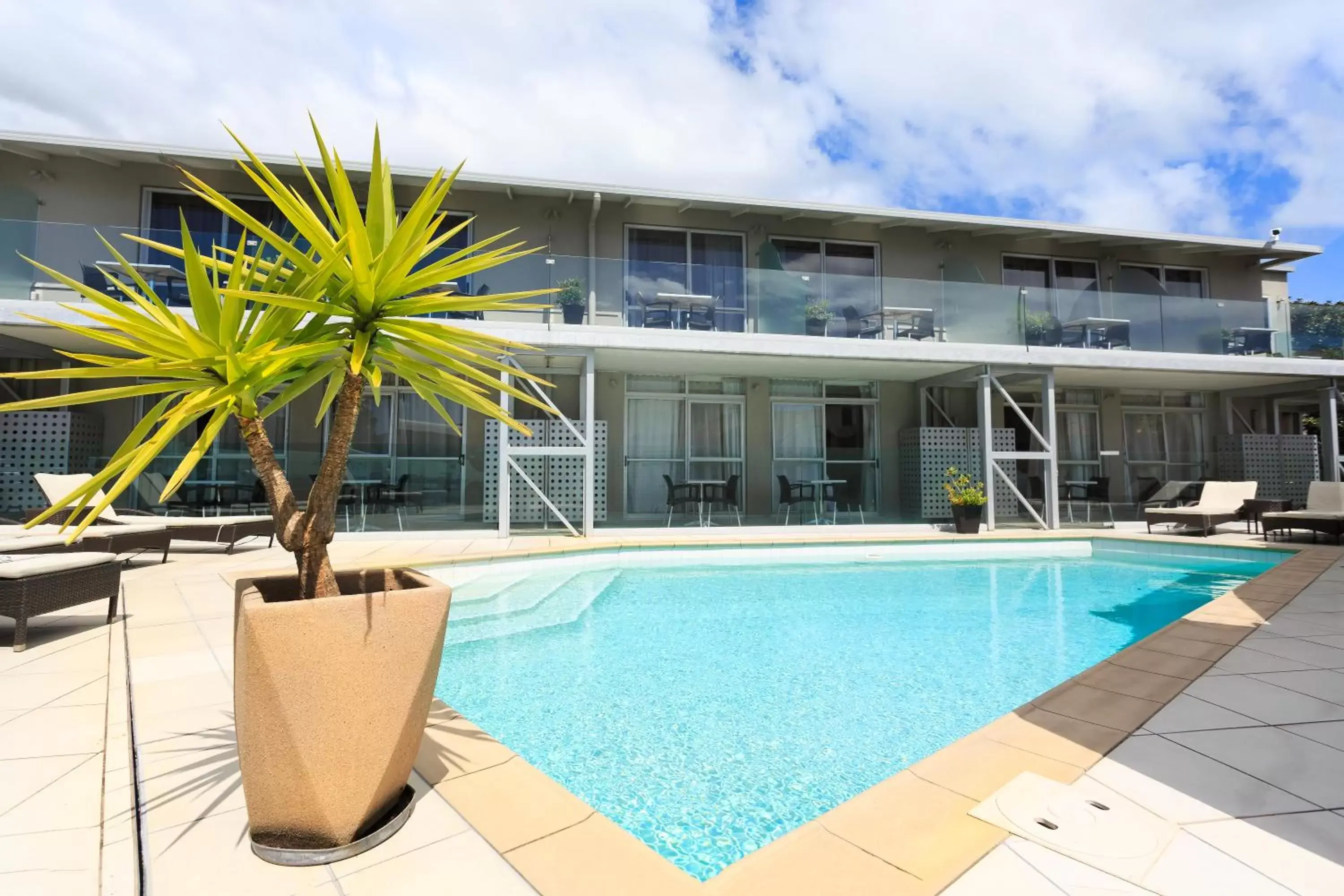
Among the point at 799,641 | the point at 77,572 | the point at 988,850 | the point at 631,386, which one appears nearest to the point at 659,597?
the point at 799,641

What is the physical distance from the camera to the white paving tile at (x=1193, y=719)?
253cm

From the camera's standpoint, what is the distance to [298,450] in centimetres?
925

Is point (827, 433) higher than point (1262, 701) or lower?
higher

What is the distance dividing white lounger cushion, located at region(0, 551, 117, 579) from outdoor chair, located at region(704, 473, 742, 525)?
23.5ft

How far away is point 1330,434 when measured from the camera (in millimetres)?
11531

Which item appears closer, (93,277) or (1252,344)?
(93,277)

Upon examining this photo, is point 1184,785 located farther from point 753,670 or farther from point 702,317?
point 702,317

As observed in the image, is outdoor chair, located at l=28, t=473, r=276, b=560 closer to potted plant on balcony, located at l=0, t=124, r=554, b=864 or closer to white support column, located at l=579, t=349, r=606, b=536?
white support column, located at l=579, t=349, r=606, b=536

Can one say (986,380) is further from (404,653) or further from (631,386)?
(404,653)

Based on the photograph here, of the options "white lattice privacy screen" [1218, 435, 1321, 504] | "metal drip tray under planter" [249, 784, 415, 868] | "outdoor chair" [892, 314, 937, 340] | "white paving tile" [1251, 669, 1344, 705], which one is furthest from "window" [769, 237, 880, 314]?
"metal drip tray under planter" [249, 784, 415, 868]

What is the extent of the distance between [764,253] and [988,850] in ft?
31.1

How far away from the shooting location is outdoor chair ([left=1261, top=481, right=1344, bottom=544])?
26.5 ft

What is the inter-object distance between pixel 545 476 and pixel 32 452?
655 cm

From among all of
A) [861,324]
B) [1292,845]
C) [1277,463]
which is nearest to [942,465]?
[861,324]
